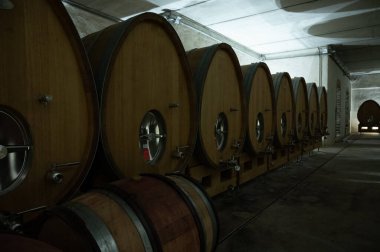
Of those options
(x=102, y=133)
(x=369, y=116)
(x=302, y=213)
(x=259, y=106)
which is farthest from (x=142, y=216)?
(x=369, y=116)

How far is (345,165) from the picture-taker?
19.7 ft

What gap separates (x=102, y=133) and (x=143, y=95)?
0.46 metres

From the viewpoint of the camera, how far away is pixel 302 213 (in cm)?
306

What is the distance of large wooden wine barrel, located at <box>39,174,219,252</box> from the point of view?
1.12 metres

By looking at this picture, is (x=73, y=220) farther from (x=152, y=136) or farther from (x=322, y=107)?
(x=322, y=107)

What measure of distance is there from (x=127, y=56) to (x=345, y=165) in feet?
18.8

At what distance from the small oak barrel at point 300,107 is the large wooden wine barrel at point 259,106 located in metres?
1.46

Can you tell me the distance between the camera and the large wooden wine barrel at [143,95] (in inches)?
71.4

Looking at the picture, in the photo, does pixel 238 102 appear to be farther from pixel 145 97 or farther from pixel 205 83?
pixel 145 97

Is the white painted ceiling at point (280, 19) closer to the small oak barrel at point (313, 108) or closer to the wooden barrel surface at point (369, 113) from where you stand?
the small oak barrel at point (313, 108)

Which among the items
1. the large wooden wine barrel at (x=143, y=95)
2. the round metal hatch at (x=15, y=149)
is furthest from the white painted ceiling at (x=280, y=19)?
the round metal hatch at (x=15, y=149)

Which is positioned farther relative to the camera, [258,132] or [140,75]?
Result: [258,132]

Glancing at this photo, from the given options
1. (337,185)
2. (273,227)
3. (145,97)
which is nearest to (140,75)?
(145,97)

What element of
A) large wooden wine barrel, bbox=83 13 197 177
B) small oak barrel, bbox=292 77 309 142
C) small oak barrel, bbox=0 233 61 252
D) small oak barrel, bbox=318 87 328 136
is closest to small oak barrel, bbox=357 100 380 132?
small oak barrel, bbox=318 87 328 136
